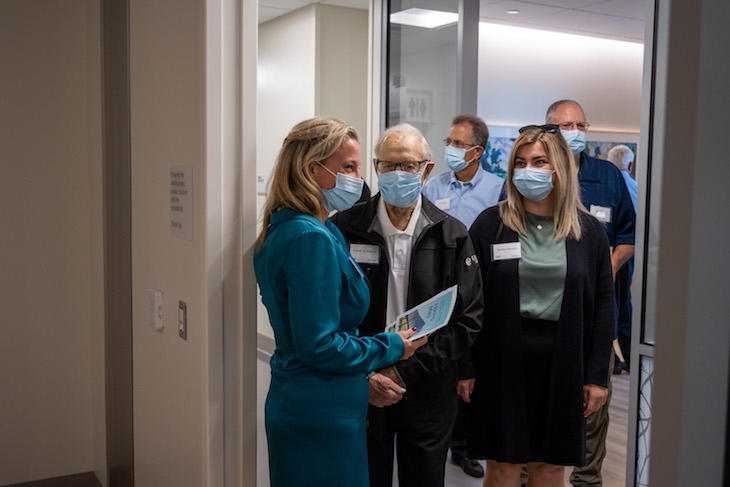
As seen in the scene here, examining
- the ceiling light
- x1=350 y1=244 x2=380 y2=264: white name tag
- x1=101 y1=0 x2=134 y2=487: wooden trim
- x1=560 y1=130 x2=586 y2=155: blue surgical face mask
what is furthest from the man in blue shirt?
x1=101 y1=0 x2=134 y2=487: wooden trim

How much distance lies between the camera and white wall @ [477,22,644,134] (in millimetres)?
7605

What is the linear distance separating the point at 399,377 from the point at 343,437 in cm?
41

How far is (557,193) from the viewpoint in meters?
2.57

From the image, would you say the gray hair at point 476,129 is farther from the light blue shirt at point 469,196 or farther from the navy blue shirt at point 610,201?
the navy blue shirt at point 610,201

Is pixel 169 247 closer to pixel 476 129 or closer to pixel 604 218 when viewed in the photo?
pixel 476 129

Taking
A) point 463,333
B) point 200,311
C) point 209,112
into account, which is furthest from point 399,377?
point 209,112

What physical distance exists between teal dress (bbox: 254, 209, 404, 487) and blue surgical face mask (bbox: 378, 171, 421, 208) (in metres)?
0.48

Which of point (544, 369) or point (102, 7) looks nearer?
point (544, 369)

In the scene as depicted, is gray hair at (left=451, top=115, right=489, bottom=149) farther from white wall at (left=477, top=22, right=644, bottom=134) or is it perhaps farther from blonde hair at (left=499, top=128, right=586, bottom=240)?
white wall at (left=477, top=22, right=644, bottom=134)

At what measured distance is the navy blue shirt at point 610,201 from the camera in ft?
12.0

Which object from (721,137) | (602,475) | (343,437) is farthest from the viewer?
(602,475)

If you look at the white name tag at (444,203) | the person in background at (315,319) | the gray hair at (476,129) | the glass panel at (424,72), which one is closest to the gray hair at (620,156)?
the glass panel at (424,72)

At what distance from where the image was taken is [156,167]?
8.02ft

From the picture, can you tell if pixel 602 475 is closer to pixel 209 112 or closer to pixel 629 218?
pixel 629 218
